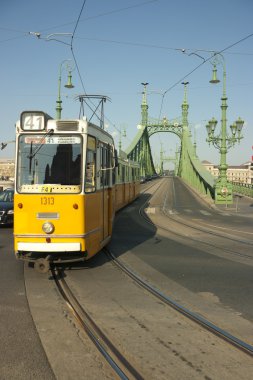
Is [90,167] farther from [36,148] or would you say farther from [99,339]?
[99,339]

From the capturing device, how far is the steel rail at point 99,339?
12.6ft

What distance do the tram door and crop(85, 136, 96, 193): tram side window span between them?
65 centimetres

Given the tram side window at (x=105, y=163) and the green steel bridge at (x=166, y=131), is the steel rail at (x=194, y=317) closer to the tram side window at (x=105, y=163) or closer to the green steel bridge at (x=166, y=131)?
the tram side window at (x=105, y=163)

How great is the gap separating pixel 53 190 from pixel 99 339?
11.3 ft

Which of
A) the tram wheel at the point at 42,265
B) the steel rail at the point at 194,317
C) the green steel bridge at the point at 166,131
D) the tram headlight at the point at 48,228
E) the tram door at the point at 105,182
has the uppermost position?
the green steel bridge at the point at 166,131

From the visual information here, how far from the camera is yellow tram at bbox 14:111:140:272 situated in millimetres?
7371

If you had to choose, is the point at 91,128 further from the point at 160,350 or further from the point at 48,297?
the point at 160,350

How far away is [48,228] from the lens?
7.33 m

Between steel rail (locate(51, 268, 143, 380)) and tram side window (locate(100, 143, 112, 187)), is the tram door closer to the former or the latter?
tram side window (locate(100, 143, 112, 187))

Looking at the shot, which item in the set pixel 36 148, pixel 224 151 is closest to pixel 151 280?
pixel 36 148

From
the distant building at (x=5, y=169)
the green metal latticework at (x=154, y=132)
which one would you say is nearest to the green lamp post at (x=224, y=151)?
the distant building at (x=5, y=169)

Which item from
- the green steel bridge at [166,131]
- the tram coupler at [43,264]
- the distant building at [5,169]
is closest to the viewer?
the tram coupler at [43,264]

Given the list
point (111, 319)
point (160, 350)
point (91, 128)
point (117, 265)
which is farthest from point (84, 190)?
point (160, 350)

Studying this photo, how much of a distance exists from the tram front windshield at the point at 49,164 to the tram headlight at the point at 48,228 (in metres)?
0.60
